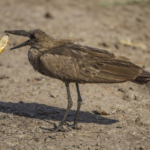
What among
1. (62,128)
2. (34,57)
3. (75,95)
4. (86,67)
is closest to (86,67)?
(86,67)

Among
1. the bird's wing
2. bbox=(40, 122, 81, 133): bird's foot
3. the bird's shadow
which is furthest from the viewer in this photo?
the bird's shadow

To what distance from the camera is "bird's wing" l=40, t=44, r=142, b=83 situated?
509cm

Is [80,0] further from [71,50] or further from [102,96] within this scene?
[71,50]

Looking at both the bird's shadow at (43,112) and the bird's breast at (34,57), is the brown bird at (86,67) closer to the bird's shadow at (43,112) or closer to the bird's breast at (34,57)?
the bird's breast at (34,57)

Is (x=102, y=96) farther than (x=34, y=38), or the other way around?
(x=102, y=96)

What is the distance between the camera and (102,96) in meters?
6.63

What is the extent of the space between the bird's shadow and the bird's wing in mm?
943

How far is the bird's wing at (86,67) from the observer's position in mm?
5094

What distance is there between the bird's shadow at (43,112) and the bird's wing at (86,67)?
0.94 metres

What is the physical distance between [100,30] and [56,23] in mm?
1716

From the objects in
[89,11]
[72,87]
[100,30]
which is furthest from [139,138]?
[89,11]

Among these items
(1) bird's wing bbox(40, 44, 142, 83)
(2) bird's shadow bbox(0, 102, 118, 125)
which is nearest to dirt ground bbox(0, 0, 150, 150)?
(2) bird's shadow bbox(0, 102, 118, 125)

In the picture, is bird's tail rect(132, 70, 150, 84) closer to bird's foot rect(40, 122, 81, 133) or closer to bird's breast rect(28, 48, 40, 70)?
bird's foot rect(40, 122, 81, 133)

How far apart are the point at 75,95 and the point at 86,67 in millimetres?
1634
